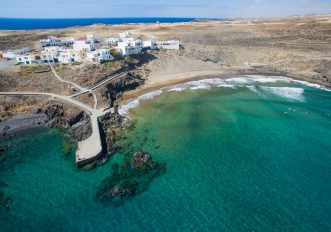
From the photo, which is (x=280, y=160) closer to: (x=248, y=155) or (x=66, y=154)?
(x=248, y=155)

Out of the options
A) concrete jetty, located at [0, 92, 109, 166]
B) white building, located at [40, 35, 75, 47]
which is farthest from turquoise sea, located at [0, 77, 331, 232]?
white building, located at [40, 35, 75, 47]

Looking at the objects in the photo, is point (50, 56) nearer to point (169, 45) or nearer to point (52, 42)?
point (52, 42)

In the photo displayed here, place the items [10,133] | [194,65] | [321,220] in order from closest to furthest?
1. [321,220]
2. [10,133]
3. [194,65]

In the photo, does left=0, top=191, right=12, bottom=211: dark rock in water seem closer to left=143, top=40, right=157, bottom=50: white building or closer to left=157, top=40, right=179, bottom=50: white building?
left=143, top=40, right=157, bottom=50: white building

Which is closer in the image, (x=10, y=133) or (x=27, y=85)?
(x=10, y=133)

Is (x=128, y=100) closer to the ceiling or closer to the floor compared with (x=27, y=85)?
closer to the floor

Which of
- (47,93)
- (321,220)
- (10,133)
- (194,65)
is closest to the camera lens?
(321,220)

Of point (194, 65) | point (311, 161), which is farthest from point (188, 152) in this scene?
point (194, 65)
